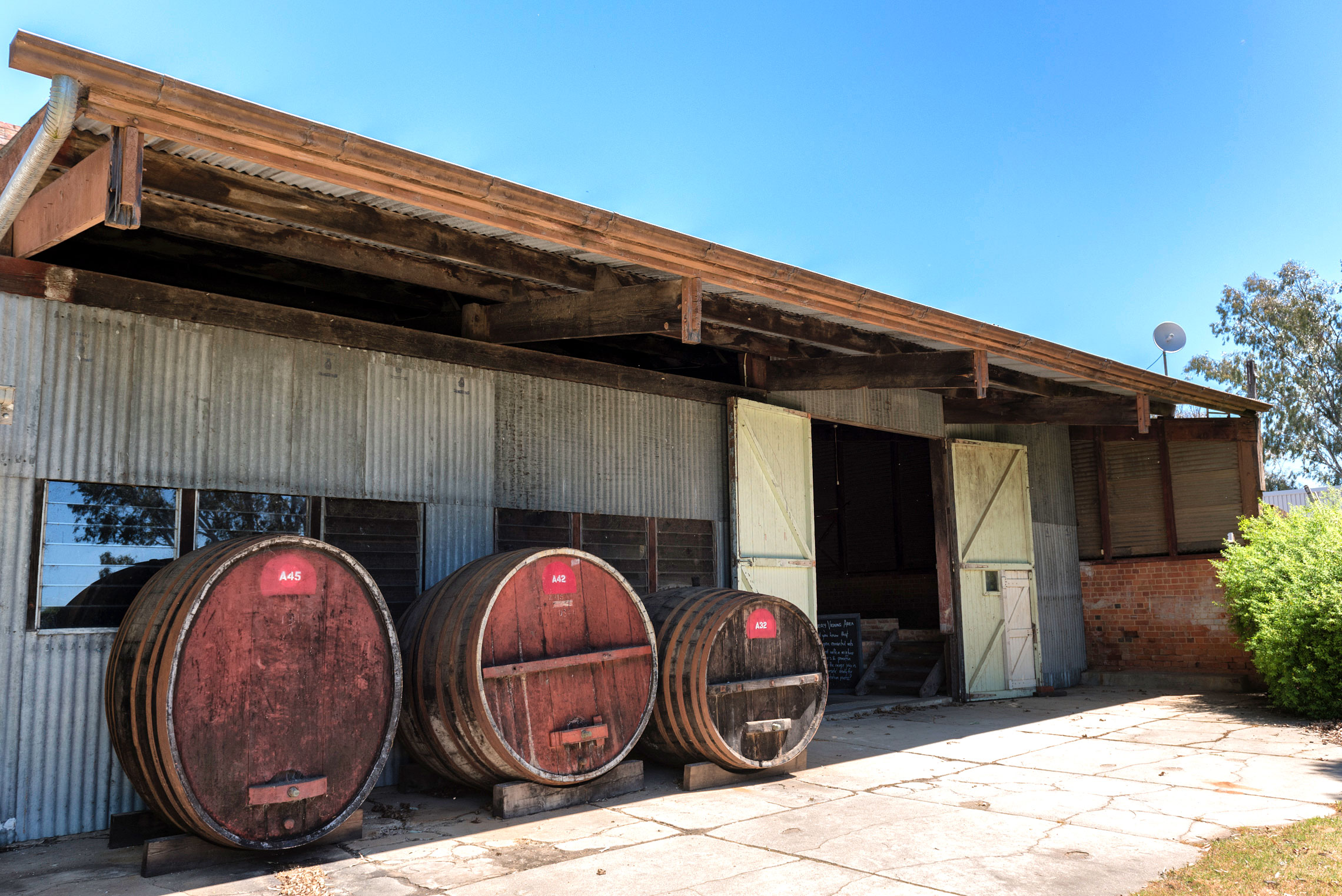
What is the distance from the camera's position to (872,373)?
9.00 m

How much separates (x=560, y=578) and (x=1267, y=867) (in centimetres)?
374

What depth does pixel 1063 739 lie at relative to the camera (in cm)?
832

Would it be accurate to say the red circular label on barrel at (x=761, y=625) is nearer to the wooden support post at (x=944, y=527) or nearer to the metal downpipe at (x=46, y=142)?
the metal downpipe at (x=46, y=142)

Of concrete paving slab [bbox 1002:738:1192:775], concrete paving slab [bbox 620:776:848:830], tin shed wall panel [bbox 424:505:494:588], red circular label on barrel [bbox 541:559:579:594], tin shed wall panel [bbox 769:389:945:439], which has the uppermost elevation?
tin shed wall panel [bbox 769:389:945:439]

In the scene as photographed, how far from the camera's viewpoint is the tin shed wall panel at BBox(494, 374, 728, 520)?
756cm

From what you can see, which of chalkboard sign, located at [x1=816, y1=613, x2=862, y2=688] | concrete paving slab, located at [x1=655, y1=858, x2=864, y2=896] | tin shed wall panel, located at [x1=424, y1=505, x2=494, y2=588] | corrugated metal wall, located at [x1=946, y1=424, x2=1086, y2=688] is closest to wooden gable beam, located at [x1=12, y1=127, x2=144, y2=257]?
tin shed wall panel, located at [x1=424, y1=505, x2=494, y2=588]

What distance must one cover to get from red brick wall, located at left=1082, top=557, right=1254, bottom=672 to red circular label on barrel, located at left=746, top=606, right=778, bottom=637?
26.8 feet

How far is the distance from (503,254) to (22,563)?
331 cm

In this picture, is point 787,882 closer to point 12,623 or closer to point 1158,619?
point 12,623

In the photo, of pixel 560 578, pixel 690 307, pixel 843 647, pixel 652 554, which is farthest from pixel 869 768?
pixel 843 647

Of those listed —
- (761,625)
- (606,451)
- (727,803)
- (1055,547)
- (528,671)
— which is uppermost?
(606,451)

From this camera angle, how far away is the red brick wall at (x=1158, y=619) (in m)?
12.2

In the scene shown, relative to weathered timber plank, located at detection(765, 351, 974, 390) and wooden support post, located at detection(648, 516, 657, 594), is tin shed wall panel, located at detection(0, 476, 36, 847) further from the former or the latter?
weathered timber plank, located at detection(765, 351, 974, 390)

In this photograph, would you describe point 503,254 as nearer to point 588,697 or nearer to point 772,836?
point 588,697
